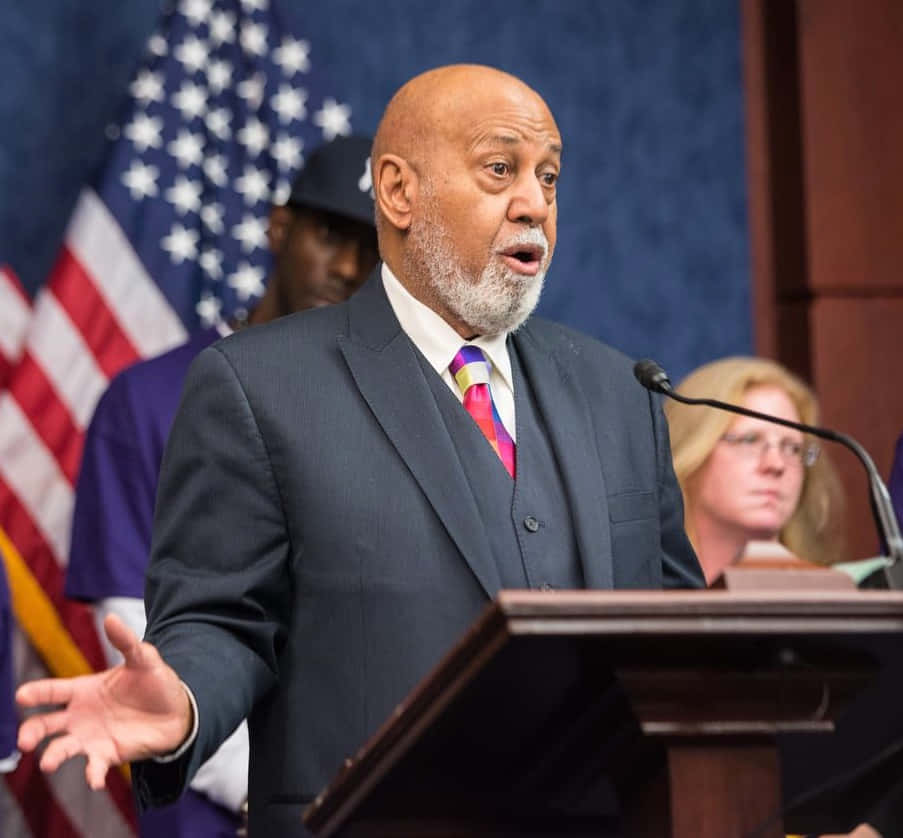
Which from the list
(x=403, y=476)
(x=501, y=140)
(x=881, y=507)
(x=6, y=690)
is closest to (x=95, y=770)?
(x=403, y=476)

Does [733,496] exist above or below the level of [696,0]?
below

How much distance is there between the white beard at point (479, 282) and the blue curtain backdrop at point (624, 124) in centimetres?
248

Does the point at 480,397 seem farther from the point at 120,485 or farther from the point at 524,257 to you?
the point at 120,485

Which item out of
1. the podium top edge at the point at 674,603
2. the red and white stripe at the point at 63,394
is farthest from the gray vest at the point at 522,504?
the red and white stripe at the point at 63,394

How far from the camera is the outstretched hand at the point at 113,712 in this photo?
69.7 inches

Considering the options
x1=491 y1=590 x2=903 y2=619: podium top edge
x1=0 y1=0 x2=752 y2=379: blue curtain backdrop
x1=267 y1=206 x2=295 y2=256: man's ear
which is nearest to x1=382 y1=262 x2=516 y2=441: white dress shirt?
x1=491 y1=590 x2=903 y2=619: podium top edge

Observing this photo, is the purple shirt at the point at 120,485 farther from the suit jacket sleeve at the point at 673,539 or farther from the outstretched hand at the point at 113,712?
the outstretched hand at the point at 113,712

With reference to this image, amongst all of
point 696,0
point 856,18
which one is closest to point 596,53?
point 696,0

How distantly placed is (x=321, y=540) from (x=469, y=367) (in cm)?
38

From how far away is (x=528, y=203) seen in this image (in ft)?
8.36

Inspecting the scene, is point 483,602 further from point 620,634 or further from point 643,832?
point 620,634

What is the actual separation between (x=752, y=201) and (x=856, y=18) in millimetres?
591

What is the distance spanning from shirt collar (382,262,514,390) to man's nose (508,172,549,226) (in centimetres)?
18

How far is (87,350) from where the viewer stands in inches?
173
